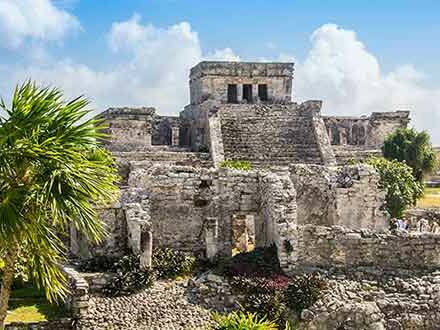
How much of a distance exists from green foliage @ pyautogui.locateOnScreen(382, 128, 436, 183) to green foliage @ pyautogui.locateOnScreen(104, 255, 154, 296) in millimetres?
17147

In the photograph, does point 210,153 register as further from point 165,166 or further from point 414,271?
point 414,271

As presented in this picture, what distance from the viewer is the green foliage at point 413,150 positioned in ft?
99.7

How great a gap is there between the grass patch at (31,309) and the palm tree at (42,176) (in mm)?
3729

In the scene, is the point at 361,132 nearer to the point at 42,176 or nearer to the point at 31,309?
the point at 31,309

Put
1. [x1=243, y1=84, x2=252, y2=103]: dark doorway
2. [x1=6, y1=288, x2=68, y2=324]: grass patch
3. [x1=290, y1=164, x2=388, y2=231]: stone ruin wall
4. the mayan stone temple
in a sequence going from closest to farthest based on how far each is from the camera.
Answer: [x1=6, y1=288, x2=68, y2=324]: grass patch → the mayan stone temple → [x1=290, y1=164, x2=388, y2=231]: stone ruin wall → [x1=243, y1=84, x2=252, y2=103]: dark doorway

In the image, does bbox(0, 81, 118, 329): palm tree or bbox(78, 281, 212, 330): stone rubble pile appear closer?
bbox(0, 81, 118, 329): palm tree

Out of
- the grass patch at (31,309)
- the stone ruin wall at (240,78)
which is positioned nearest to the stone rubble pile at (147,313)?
the grass patch at (31,309)

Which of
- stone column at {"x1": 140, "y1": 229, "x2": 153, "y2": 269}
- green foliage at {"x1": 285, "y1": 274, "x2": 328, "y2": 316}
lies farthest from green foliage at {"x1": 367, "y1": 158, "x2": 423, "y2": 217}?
stone column at {"x1": 140, "y1": 229, "x2": 153, "y2": 269}

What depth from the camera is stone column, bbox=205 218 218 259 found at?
16797mm

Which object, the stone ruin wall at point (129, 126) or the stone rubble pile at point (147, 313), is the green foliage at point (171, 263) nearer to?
the stone rubble pile at point (147, 313)

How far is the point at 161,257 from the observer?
54.0ft

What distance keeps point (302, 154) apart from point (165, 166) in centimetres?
1043

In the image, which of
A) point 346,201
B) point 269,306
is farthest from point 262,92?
point 269,306

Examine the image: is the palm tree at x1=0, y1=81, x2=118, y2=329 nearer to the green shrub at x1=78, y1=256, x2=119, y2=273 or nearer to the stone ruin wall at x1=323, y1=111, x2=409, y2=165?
the green shrub at x1=78, y1=256, x2=119, y2=273
